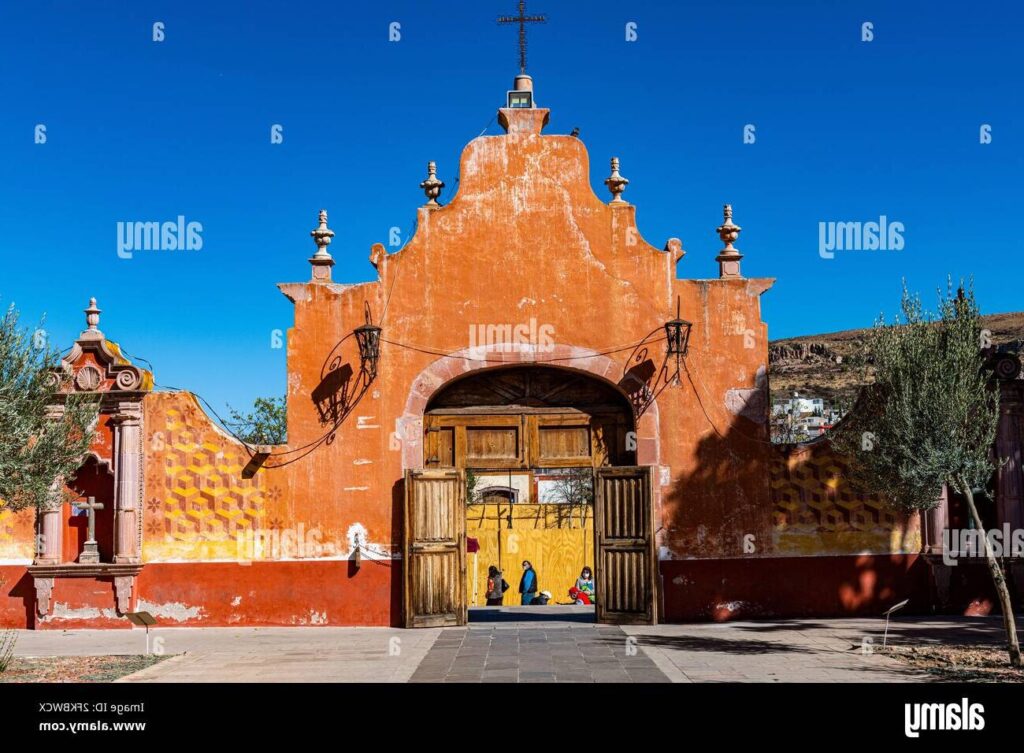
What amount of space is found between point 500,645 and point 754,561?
14.0 feet

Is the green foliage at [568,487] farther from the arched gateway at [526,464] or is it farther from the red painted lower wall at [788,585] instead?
the red painted lower wall at [788,585]

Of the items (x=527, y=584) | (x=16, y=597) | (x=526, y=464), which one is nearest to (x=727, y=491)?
(x=526, y=464)

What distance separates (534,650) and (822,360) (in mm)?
51258

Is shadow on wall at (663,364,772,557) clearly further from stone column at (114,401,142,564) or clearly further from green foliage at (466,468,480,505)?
green foliage at (466,468,480,505)

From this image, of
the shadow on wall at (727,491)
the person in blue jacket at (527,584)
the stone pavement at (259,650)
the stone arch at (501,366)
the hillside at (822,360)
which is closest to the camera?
the stone pavement at (259,650)

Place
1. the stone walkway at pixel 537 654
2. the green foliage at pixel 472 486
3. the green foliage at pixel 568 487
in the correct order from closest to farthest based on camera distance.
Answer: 1. the stone walkway at pixel 537 654
2. the green foliage at pixel 472 486
3. the green foliage at pixel 568 487

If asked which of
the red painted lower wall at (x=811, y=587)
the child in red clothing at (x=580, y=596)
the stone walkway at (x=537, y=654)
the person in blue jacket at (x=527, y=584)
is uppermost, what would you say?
the red painted lower wall at (x=811, y=587)

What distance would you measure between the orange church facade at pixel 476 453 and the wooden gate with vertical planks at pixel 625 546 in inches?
1.3

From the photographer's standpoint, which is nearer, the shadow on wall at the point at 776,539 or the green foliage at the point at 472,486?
the shadow on wall at the point at 776,539

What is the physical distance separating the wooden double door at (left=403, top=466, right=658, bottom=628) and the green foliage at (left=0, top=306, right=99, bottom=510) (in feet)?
16.0

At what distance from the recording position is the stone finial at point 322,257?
16.1 meters

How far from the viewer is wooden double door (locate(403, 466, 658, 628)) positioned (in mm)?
15461

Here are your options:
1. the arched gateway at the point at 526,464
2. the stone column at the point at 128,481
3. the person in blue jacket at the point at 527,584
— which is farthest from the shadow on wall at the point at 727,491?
the stone column at the point at 128,481

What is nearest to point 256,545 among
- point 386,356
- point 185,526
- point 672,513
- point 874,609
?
point 185,526
